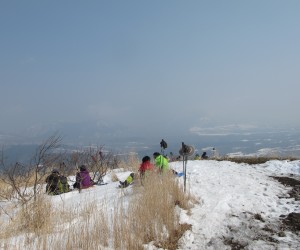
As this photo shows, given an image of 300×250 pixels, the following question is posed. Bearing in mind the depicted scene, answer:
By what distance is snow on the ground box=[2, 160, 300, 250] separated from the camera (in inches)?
212

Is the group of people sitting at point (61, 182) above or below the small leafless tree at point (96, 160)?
below

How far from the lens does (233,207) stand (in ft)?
23.0

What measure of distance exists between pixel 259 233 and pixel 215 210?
1.24m

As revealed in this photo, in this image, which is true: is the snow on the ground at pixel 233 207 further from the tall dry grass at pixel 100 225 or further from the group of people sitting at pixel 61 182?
the group of people sitting at pixel 61 182

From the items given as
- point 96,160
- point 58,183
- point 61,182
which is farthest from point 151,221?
point 96,160

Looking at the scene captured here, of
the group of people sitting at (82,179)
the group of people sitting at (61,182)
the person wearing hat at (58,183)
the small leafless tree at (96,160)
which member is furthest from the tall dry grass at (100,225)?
the small leafless tree at (96,160)

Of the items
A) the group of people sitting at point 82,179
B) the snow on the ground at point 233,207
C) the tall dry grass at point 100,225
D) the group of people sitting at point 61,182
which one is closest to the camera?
the tall dry grass at point 100,225

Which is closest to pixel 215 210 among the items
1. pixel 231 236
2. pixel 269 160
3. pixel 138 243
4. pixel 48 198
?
pixel 231 236

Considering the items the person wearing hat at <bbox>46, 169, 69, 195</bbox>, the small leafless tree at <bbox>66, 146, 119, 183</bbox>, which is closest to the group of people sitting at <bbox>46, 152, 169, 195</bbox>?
the person wearing hat at <bbox>46, 169, 69, 195</bbox>

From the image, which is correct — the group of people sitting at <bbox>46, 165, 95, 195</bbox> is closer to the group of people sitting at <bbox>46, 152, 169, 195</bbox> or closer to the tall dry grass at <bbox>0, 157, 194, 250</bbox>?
the group of people sitting at <bbox>46, 152, 169, 195</bbox>

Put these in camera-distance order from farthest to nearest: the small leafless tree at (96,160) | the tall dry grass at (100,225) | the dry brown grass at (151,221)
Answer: the small leafless tree at (96,160) → the dry brown grass at (151,221) → the tall dry grass at (100,225)

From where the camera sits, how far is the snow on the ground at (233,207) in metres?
5.38

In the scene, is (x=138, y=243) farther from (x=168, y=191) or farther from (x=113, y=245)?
(x=168, y=191)

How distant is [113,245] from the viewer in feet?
15.2
